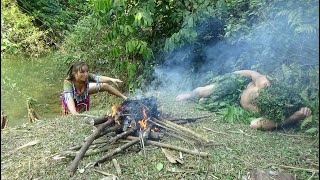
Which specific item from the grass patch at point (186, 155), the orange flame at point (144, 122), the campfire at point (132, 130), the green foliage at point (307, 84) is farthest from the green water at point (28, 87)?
the green foliage at point (307, 84)

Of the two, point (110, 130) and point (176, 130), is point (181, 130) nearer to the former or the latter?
point (176, 130)

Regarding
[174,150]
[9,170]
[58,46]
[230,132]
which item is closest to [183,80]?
[230,132]

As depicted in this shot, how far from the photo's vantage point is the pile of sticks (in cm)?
319

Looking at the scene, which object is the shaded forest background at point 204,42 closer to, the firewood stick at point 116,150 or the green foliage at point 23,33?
the firewood stick at point 116,150

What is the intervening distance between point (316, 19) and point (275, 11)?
1.04 meters

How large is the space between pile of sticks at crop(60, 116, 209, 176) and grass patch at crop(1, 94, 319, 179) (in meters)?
0.06

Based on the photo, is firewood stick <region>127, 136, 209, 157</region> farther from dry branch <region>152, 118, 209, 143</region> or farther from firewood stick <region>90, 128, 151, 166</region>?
dry branch <region>152, 118, 209, 143</region>

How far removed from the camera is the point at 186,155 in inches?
127

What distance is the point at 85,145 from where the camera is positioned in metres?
3.20

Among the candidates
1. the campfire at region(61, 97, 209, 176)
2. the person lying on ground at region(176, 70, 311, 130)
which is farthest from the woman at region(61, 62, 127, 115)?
the person lying on ground at region(176, 70, 311, 130)

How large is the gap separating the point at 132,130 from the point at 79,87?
5.48 feet

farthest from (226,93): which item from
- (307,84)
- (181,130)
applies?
(181,130)

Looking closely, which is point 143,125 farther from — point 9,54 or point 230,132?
point 9,54

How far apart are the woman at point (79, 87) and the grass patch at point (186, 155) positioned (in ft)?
1.96
